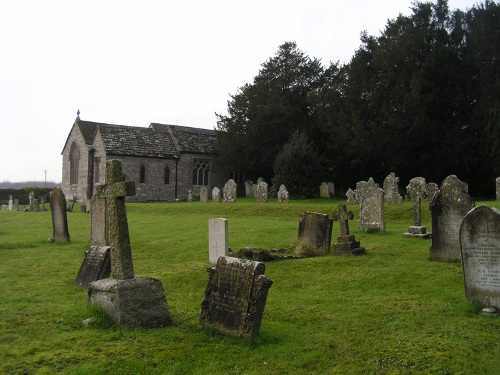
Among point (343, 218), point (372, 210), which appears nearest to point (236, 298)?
point (343, 218)

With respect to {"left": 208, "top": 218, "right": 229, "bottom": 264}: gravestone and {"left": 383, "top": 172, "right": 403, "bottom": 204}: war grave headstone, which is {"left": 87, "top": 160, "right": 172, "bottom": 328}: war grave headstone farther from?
{"left": 383, "top": 172, "right": 403, "bottom": 204}: war grave headstone

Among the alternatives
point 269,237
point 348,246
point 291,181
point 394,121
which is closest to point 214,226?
point 348,246

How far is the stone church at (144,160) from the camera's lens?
132 feet

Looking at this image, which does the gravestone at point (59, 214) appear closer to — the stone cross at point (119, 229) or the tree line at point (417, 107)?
the stone cross at point (119, 229)

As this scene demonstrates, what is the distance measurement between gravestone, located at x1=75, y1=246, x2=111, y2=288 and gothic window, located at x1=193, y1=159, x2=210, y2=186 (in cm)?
3502

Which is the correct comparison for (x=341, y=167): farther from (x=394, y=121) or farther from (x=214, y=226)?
(x=214, y=226)

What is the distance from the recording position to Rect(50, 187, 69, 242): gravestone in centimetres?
1582

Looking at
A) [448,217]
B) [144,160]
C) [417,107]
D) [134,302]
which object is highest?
[417,107]

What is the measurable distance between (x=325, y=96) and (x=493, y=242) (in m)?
32.6

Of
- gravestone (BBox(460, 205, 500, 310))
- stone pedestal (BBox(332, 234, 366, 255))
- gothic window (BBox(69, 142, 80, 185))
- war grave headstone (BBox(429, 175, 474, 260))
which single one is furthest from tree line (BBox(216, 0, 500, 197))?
gravestone (BBox(460, 205, 500, 310))

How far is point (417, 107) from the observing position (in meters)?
34.5

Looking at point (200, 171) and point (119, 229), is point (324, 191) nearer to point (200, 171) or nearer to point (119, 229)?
point (200, 171)

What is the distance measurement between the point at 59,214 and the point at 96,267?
24.0 ft

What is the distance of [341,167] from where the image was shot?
4075cm
